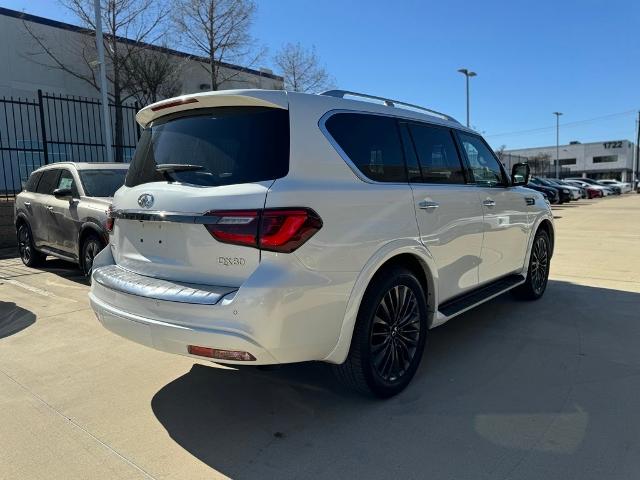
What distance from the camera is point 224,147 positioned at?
121 inches

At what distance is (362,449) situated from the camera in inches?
113

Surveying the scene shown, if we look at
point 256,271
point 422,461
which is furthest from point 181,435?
point 422,461

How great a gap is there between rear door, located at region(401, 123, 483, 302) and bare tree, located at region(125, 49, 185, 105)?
20731 mm

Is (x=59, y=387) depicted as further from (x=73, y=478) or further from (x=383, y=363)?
(x=383, y=363)

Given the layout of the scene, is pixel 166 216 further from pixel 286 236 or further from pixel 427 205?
pixel 427 205

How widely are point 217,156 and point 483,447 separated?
7.47ft

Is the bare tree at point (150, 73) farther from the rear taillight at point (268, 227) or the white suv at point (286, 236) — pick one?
the rear taillight at point (268, 227)

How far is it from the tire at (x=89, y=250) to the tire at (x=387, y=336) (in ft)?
14.5

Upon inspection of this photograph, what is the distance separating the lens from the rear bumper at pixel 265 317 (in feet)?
8.77

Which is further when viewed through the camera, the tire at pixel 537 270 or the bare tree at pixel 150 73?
the bare tree at pixel 150 73

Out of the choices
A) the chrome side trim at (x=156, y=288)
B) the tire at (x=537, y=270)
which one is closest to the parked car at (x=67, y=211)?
the chrome side trim at (x=156, y=288)

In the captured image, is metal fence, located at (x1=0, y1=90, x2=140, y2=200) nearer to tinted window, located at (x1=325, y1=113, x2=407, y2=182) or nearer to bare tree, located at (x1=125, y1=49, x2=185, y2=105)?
bare tree, located at (x1=125, y1=49, x2=185, y2=105)

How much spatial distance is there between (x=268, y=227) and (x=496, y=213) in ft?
9.33

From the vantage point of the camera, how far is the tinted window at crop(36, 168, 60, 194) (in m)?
7.88
